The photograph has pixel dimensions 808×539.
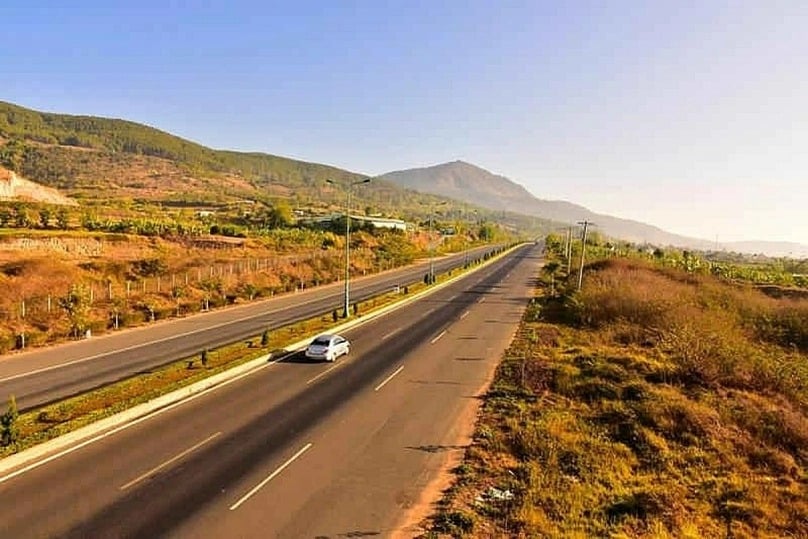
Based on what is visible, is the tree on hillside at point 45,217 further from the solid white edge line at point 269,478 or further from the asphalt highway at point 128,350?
the solid white edge line at point 269,478

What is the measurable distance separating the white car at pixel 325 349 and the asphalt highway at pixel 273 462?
0.73m

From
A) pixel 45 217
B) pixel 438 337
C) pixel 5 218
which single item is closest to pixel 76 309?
pixel 438 337

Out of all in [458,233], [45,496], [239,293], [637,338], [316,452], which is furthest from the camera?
[458,233]

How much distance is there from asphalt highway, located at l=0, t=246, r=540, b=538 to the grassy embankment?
1.81 metres

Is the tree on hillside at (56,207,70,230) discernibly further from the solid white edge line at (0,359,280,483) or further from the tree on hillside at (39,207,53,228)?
the solid white edge line at (0,359,280,483)

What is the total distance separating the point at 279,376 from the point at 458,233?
6808 inches

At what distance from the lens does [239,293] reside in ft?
180

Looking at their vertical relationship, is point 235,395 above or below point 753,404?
below

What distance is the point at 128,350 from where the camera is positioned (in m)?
31.6

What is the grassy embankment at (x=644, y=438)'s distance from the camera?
13617 millimetres

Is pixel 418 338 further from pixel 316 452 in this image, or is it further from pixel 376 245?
pixel 376 245

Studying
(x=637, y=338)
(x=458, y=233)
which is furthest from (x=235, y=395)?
(x=458, y=233)

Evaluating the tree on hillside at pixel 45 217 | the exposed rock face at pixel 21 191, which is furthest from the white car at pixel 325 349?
the exposed rock face at pixel 21 191

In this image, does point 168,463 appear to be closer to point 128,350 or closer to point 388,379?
point 388,379
